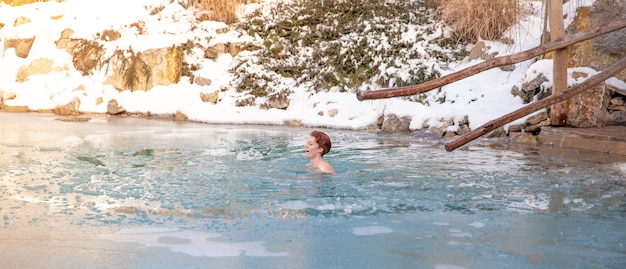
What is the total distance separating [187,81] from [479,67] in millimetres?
7544

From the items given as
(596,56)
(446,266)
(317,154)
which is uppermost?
(596,56)

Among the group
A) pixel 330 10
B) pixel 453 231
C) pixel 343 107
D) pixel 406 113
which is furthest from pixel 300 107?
pixel 453 231

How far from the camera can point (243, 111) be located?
→ 36.4ft

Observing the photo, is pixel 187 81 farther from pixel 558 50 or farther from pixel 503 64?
pixel 503 64

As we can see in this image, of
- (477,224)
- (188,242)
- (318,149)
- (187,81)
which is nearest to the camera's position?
(188,242)

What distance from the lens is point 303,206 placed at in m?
4.78

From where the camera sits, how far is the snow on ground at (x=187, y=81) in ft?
31.9

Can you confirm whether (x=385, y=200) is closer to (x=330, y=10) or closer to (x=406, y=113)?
(x=406, y=113)

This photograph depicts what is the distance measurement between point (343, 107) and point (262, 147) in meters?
2.74

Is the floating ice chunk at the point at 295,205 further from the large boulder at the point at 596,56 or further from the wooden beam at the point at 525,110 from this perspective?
the large boulder at the point at 596,56

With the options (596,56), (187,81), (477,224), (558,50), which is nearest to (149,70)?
(187,81)

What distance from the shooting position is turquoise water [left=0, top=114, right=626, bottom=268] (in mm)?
3521

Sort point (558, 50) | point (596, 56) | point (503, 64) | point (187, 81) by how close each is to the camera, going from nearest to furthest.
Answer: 1. point (503, 64)
2. point (558, 50)
3. point (596, 56)
4. point (187, 81)

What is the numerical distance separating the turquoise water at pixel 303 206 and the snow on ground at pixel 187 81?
172cm
